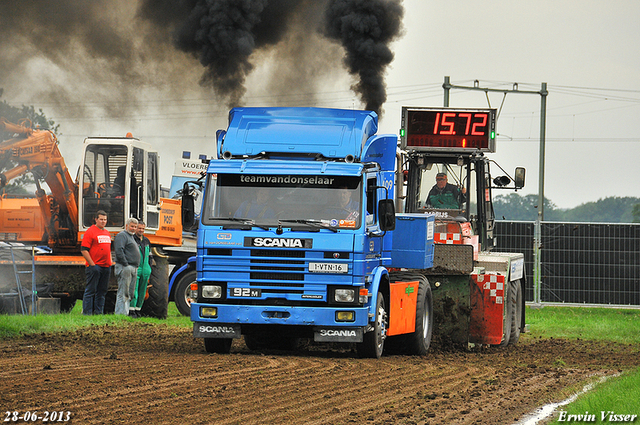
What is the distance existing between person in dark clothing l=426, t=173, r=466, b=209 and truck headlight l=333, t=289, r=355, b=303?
5.13m

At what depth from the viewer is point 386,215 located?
12.8 m

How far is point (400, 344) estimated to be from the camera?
14.6 meters

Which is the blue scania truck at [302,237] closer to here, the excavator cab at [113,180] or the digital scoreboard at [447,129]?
the digital scoreboard at [447,129]

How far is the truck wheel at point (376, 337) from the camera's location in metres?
13.0

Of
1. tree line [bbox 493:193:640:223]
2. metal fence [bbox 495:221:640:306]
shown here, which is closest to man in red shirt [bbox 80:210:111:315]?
metal fence [bbox 495:221:640:306]

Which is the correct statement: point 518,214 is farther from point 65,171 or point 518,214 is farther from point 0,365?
point 0,365

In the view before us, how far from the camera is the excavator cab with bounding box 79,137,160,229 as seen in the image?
1953 cm

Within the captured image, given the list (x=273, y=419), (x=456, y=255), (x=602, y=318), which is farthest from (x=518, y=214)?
(x=273, y=419)

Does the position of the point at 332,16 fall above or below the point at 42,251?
above

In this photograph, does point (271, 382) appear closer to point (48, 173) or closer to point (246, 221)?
point (246, 221)

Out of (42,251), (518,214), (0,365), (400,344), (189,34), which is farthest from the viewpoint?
(518,214)

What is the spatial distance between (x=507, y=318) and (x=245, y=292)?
583 cm

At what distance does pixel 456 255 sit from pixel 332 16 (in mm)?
7078

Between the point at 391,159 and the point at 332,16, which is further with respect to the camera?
the point at 332,16
